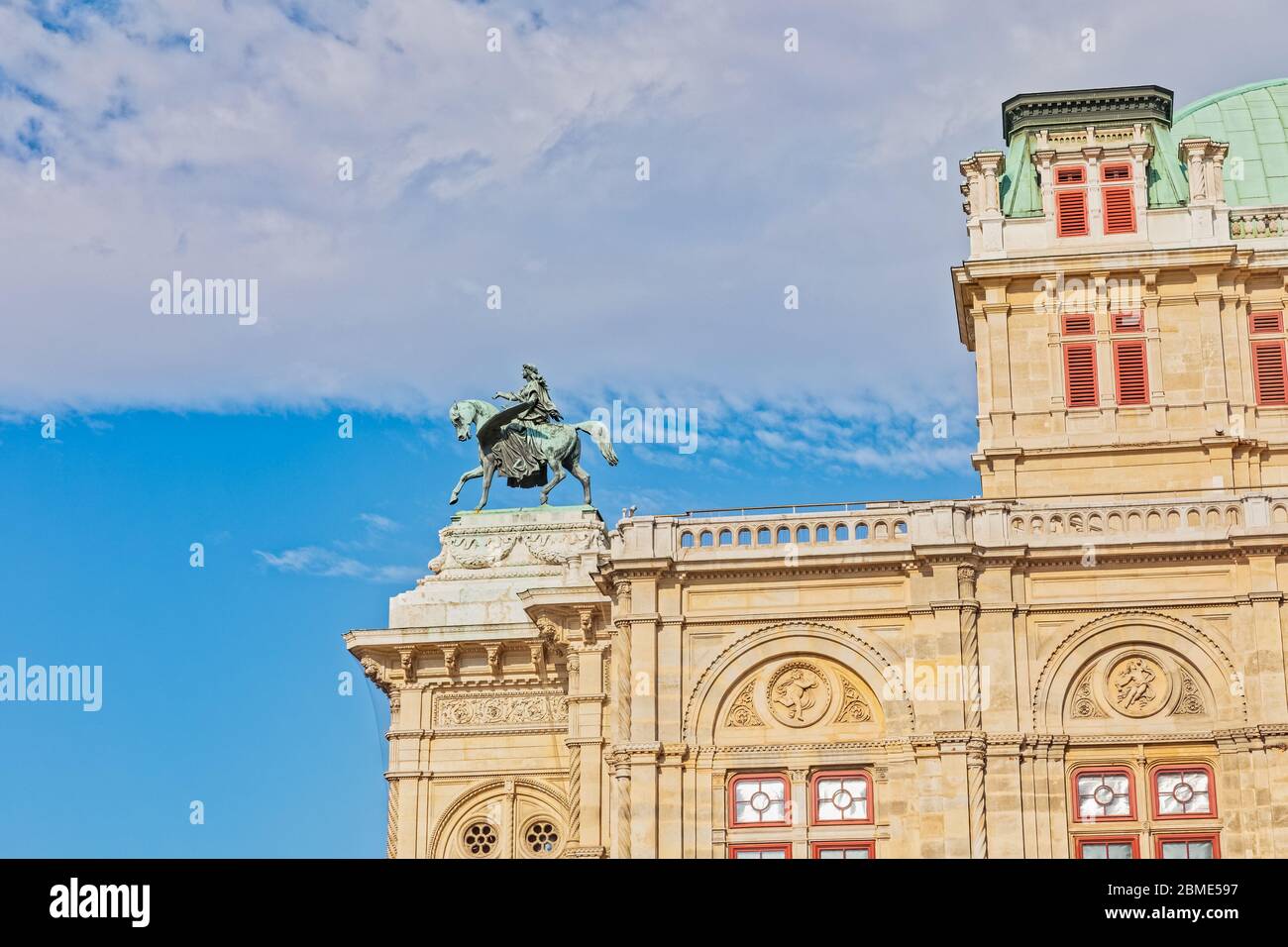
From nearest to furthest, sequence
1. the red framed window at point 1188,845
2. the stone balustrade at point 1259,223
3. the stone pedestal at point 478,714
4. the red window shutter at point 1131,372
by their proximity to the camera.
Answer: the red framed window at point 1188,845
the red window shutter at point 1131,372
the stone balustrade at point 1259,223
the stone pedestal at point 478,714

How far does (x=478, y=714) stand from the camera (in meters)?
64.9

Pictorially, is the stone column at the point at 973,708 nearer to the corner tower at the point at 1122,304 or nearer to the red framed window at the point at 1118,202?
the corner tower at the point at 1122,304

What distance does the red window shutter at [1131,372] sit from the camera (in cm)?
6141

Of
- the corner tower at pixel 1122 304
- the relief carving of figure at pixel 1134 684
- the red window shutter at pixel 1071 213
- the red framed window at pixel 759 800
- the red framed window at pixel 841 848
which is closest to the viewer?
the red framed window at pixel 841 848

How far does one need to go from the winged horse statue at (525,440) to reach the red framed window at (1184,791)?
2199cm

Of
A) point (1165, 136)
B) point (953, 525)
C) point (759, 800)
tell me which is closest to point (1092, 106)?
point (1165, 136)

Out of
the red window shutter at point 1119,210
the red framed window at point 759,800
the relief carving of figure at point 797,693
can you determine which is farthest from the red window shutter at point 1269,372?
the red framed window at point 759,800

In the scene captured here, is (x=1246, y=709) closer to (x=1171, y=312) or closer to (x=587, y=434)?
(x=1171, y=312)

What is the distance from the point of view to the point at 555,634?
6166cm

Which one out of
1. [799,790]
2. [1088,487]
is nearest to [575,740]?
[799,790]

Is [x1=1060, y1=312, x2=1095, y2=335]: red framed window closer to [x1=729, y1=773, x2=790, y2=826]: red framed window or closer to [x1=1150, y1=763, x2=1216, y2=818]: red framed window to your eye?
[x1=1150, y1=763, x2=1216, y2=818]: red framed window

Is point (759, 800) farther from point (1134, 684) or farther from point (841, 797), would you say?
point (1134, 684)

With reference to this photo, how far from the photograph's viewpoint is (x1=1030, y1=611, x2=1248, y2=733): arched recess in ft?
172
